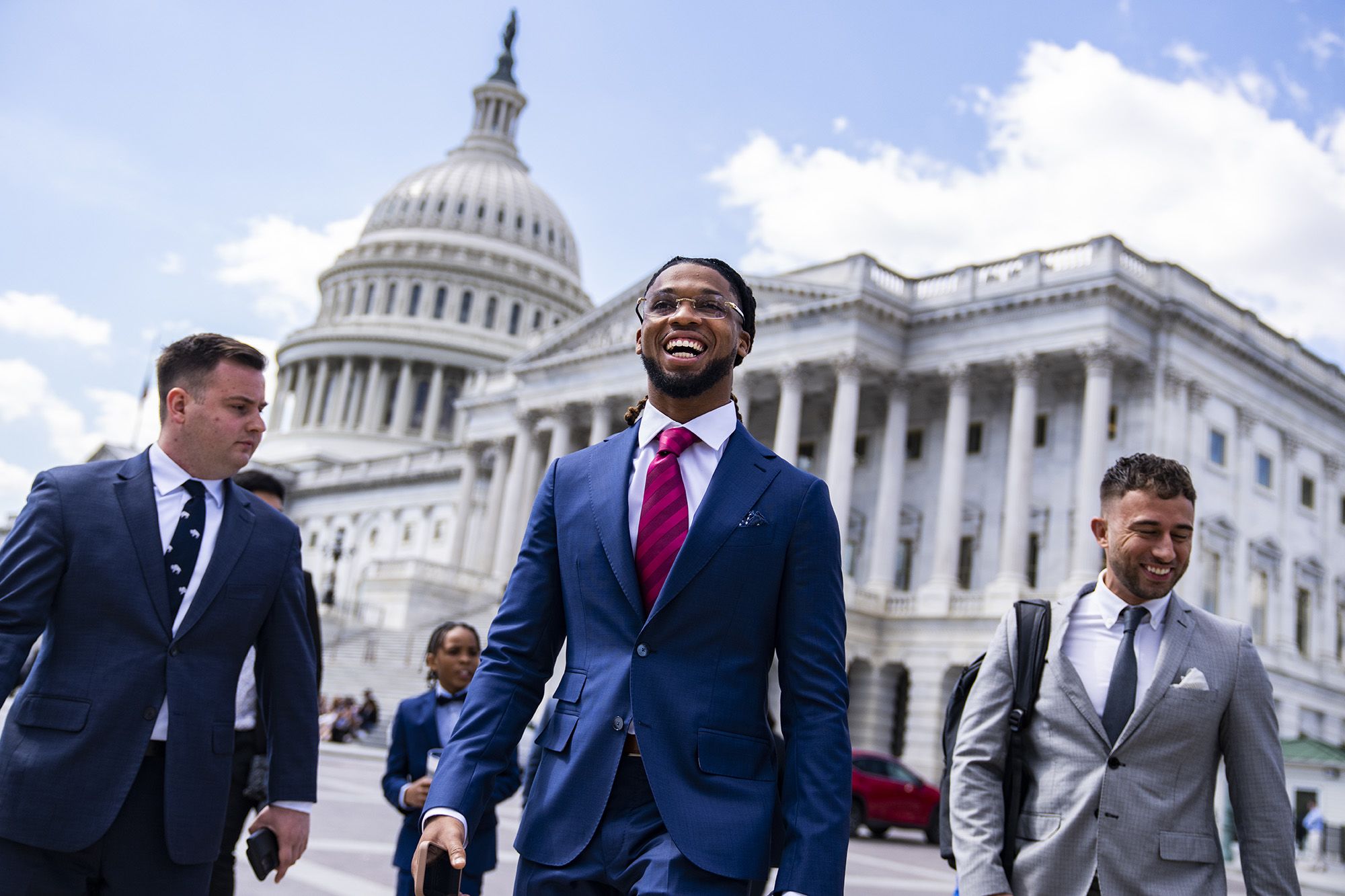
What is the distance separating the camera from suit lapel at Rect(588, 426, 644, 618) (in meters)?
3.98

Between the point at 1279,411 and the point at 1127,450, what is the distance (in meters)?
6.18

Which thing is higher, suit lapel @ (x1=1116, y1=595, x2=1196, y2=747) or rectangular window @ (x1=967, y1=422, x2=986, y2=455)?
rectangular window @ (x1=967, y1=422, x2=986, y2=455)

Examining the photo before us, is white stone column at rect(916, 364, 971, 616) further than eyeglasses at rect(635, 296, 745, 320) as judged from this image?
Yes

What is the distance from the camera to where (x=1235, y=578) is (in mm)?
42188

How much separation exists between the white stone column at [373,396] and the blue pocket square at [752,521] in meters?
96.9

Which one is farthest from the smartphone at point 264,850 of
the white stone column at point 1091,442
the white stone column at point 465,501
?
the white stone column at point 465,501

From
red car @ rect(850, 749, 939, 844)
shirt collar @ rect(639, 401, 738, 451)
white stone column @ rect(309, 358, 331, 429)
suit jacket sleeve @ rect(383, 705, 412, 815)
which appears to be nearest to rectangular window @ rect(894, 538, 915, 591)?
red car @ rect(850, 749, 939, 844)

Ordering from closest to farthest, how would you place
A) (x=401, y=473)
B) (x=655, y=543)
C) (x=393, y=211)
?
(x=655, y=543) < (x=401, y=473) < (x=393, y=211)

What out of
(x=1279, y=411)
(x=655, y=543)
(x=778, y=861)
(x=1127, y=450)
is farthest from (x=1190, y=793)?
(x=1279, y=411)

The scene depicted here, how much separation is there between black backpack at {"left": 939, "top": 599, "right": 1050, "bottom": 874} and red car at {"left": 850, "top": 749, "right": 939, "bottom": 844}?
2000 cm

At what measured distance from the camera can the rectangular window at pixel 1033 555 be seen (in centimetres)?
4350

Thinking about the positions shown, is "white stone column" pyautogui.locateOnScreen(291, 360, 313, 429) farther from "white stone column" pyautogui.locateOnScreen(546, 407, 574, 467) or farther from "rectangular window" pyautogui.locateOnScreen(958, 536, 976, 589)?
"rectangular window" pyautogui.locateOnScreen(958, 536, 976, 589)

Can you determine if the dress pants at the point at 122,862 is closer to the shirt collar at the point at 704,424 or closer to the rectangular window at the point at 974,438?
the shirt collar at the point at 704,424

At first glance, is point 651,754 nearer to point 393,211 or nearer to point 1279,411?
point 1279,411
